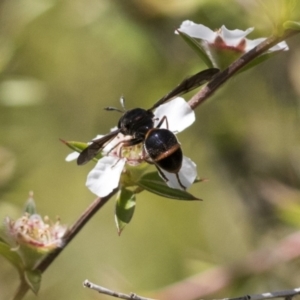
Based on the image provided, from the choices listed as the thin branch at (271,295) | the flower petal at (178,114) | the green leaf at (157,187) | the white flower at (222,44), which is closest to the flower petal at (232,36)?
the white flower at (222,44)

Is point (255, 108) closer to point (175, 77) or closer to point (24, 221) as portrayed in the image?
point (175, 77)

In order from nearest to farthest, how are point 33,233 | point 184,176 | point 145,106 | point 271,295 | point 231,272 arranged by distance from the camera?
point 271,295, point 184,176, point 33,233, point 231,272, point 145,106

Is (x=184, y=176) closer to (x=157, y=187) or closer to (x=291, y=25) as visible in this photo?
(x=157, y=187)

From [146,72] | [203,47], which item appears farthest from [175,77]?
[203,47]

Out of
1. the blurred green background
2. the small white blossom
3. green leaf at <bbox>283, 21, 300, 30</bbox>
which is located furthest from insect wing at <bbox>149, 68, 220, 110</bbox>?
the blurred green background

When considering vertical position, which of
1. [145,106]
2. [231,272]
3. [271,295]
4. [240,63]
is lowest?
[231,272]

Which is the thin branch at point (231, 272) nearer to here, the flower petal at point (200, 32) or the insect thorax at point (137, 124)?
the insect thorax at point (137, 124)

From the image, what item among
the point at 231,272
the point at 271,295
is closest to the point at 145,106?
the point at 231,272
